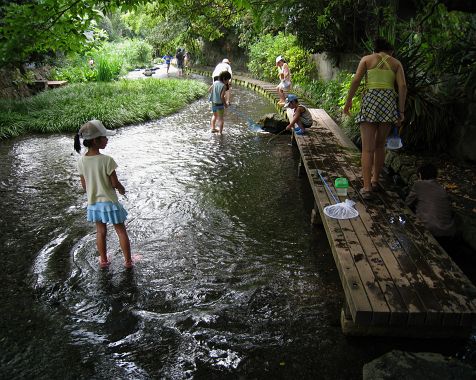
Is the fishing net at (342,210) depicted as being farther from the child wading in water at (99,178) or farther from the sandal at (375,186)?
the child wading in water at (99,178)

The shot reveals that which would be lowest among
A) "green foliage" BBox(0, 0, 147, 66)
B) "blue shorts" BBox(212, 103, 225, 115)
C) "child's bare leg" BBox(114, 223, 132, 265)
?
"child's bare leg" BBox(114, 223, 132, 265)

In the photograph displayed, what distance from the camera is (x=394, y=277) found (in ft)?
10.5

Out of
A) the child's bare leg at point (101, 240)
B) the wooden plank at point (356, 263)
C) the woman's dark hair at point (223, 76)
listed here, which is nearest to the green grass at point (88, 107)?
the woman's dark hair at point (223, 76)

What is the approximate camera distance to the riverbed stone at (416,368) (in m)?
2.60

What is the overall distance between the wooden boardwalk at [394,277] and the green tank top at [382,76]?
51.3 inches

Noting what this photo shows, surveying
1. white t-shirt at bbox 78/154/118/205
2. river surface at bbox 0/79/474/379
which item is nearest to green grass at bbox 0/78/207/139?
river surface at bbox 0/79/474/379

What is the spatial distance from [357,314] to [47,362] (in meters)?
2.38

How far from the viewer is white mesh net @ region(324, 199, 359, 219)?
13.8 ft

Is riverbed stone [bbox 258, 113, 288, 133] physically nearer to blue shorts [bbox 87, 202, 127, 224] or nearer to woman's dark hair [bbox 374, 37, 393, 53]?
woman's dark hair [bbox 374, 37, 393, 53]

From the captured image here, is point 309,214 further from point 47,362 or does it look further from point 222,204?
point 47,362

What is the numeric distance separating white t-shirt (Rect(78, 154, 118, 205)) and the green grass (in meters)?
7.25

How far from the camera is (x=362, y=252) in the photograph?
354 cm

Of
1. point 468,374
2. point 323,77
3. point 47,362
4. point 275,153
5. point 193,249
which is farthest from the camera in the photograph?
point 323,77

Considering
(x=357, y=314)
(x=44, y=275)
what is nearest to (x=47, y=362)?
(x=44, y=275)
